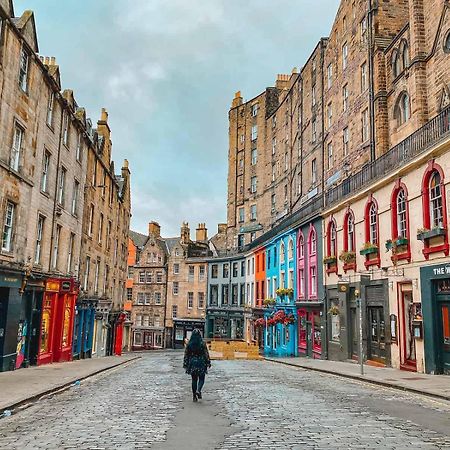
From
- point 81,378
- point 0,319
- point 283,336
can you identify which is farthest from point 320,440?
point 283,336

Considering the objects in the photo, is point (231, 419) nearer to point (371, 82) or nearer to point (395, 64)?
point (395, 64)

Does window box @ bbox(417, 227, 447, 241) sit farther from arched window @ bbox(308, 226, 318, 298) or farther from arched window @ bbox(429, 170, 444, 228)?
arched window @ bbox(308, 226, 318, 298)

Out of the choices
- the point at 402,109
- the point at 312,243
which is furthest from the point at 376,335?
the point at 402,109

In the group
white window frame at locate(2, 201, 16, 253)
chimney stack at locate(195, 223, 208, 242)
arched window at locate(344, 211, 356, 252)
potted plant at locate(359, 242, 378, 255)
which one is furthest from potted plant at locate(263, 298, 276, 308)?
chimney stack at locate(195, 223, 208, 242)

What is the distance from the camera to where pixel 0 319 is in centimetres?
1684

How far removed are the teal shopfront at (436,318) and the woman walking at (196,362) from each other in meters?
9.26

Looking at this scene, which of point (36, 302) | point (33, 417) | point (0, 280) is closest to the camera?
point (33, 417)

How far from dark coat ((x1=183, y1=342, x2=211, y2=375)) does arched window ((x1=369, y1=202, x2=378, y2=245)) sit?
512 inches

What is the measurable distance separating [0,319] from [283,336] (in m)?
24.0

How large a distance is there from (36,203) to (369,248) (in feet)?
46.0

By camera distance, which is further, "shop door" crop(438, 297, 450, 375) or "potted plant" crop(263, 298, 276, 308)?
"potted plant" crop(263, 298, 276, 308)

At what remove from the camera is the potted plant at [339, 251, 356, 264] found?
23.7m

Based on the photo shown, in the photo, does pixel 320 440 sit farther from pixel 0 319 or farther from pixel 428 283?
pixel 0 319

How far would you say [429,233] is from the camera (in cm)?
1673
